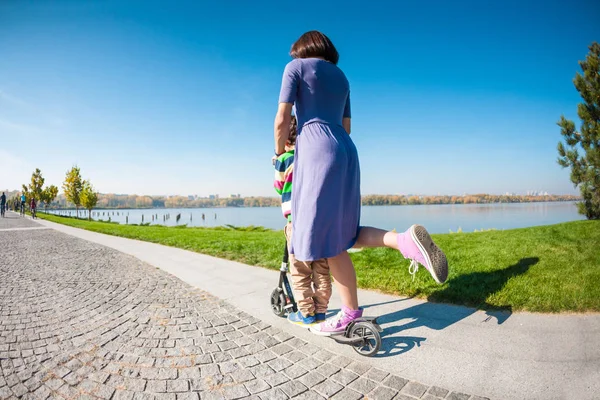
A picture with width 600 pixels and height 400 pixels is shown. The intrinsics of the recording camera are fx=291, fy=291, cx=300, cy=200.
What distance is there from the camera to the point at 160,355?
2.17 meters

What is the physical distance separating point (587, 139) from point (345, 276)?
38.1ft

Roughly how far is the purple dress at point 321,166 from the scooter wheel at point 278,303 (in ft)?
2.91

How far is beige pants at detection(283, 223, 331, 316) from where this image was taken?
2.47 meters

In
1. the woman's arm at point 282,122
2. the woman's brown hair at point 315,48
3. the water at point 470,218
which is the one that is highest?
the woman's brown hair at point 315,48

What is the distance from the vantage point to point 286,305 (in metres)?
2.78

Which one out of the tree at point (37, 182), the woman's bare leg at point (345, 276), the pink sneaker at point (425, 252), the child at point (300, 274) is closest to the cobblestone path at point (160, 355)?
the child at point (300, 274)

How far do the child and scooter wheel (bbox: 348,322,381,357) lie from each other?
1.42 ft

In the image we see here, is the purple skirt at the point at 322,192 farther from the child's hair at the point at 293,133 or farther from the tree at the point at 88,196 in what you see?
the tree at the point at 88,196

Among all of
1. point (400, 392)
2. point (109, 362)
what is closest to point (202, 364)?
point (109, 362)

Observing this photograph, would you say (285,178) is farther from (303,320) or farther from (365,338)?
(365,338)

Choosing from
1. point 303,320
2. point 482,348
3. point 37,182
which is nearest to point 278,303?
point 303,320

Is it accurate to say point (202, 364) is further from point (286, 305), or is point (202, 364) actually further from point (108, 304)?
point (108, 304)

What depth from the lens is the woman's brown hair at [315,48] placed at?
2.27 metres

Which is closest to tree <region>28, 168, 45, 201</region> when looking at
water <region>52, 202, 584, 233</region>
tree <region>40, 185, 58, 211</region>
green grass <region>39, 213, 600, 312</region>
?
tree <region>40, 185, 58, 211</region>
